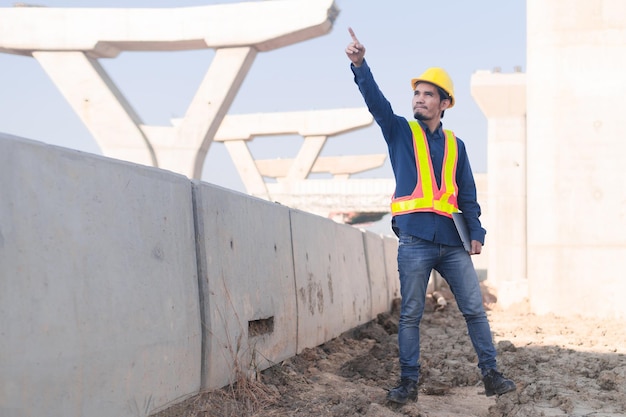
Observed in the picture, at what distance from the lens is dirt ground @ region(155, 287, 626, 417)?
429 centimetres

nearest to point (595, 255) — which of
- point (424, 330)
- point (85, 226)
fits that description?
point (424, 330)

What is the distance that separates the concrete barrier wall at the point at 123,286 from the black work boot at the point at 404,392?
2.63ft

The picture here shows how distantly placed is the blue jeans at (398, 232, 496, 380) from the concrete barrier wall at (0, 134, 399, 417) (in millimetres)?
879

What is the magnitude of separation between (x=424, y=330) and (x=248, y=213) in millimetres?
5202

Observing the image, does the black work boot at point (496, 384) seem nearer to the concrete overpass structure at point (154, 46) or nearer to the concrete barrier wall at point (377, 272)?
the concrete barrier wall at point (377, 272)

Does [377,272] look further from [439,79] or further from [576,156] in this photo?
[439,79]

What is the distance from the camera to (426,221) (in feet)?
15.4

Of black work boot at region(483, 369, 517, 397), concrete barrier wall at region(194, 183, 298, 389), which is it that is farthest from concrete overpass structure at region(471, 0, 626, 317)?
black work boot at region(483, 369, 517, 397)

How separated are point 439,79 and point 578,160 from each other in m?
7.81

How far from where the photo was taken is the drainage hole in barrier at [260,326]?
484 centimetres

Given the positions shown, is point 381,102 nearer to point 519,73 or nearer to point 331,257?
point 331,257

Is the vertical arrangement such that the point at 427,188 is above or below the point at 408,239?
above

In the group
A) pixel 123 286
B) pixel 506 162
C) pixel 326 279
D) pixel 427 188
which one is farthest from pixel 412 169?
pixel 506 162

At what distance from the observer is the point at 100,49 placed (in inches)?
916
